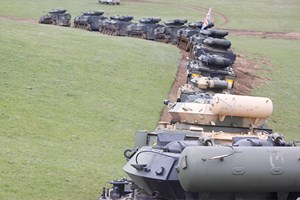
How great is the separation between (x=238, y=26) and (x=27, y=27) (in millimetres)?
28436

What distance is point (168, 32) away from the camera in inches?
2089

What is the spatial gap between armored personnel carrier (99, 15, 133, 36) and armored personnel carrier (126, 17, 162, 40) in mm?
1212

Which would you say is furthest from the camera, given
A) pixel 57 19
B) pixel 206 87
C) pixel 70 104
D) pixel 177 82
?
pixel 57 19

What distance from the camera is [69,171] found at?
18.0m

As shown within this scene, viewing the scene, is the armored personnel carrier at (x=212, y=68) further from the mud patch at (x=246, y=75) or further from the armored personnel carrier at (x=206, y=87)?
the armored personnel carrier at (x=206, y=87)

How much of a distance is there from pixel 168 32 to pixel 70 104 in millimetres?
26541

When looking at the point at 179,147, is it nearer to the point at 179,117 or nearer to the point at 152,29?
the point at 179,117

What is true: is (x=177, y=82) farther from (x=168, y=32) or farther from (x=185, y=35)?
(x=168, y=32)

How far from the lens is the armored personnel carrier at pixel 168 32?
5259 centimetres

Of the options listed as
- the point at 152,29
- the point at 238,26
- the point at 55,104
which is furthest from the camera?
the point at 238,26

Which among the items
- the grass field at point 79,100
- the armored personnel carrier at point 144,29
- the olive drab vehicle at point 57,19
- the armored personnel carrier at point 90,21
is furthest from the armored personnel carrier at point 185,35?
the olive drab vehicle at point 57,19

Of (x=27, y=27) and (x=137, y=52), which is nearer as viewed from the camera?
(x=137, y=52)

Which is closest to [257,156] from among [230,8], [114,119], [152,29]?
[114,119]

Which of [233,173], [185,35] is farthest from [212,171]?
[185,35]
